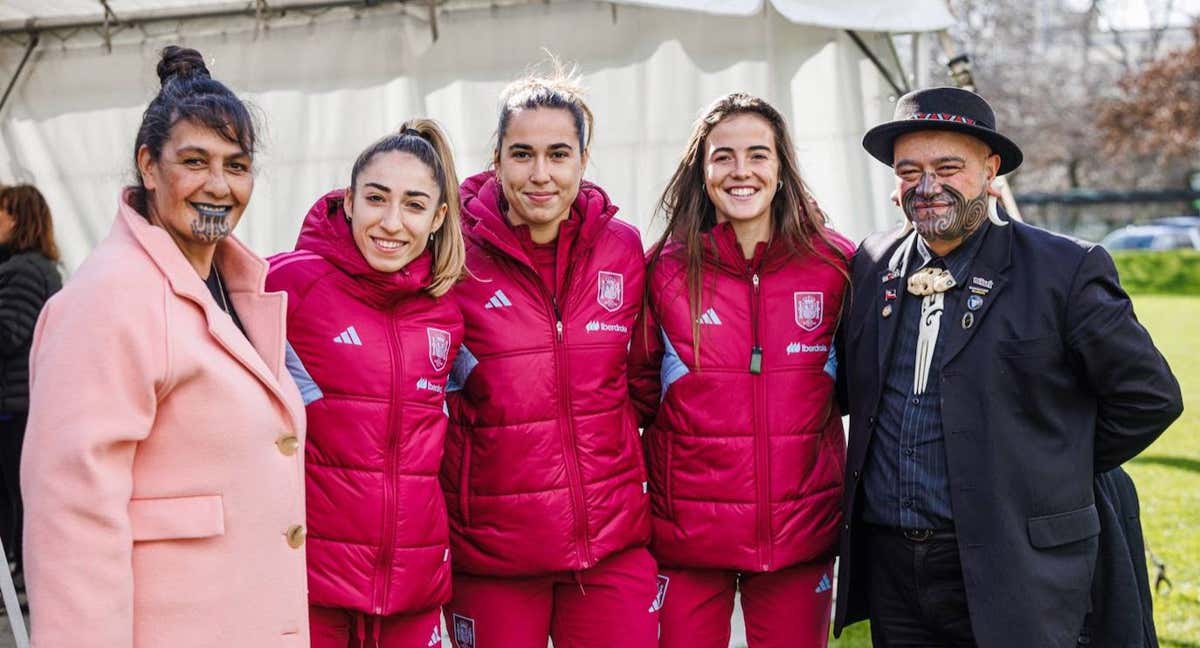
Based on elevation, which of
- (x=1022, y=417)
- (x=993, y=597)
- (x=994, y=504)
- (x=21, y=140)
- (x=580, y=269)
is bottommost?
(x=993, y=597)

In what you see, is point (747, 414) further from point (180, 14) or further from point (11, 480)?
point (11, 480)

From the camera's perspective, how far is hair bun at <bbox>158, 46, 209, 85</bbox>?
2.53 meters

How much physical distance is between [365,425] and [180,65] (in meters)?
0.95

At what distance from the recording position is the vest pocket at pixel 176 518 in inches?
85.7

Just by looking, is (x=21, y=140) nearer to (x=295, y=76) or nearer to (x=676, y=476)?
(x=295, y=76)

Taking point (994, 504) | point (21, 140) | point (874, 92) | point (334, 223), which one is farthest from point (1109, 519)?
point (21, 140)

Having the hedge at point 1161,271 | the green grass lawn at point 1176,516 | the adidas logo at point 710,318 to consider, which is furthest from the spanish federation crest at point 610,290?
the hedge at point 1161,271

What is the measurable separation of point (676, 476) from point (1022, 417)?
0.97 meters

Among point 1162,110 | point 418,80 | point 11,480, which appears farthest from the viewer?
point 1162,110

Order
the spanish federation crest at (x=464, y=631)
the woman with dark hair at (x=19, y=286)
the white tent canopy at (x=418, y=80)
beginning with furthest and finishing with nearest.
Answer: the woman with dark hair at (x=19, y=286), the white tent canopy at (x=418, y=80), the spanish federation crest at (x=464, y=631)

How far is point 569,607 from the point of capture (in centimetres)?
331

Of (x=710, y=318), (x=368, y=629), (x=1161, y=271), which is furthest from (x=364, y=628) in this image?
(x=1161, y=271)

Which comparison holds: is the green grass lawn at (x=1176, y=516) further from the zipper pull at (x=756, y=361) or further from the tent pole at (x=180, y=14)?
the tent pole at (x=180, y=14)

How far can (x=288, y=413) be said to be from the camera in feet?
7.89
